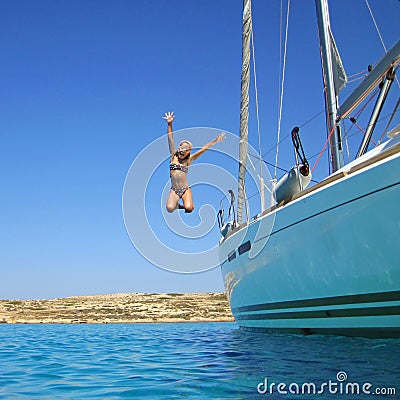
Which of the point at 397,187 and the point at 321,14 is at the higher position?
the point at 321,14

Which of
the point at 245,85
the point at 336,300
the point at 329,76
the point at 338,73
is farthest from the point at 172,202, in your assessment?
the point at 245,85

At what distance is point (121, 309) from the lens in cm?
3497

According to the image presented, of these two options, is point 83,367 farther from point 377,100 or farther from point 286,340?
point 377,100

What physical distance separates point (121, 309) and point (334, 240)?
30617 mm

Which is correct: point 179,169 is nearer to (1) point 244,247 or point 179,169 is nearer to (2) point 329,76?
(1) point 244,247

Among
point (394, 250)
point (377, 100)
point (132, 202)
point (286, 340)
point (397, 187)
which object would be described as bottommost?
point (286, 340)

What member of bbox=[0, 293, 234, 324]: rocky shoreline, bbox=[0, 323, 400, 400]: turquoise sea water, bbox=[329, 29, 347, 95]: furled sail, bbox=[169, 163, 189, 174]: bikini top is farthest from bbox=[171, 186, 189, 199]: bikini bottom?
bbox=[0, 293, 234, 324]: rocky shoreline

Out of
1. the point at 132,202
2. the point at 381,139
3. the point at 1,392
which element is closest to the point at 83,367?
the point at 1,392

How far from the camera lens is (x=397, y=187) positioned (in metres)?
5.18

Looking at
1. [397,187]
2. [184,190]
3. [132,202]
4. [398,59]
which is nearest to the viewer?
[397,187]

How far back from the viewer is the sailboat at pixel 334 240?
5.58 meters

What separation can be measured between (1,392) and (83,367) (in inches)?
70.5

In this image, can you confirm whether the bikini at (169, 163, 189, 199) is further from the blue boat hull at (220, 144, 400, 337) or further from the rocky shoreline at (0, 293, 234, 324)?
the rocky shoreline at (0, 293, 234, 324)

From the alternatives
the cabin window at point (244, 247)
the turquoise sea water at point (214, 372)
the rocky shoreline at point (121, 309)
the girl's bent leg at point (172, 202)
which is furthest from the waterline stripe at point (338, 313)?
the rocky shoreline at point (121, 309)
